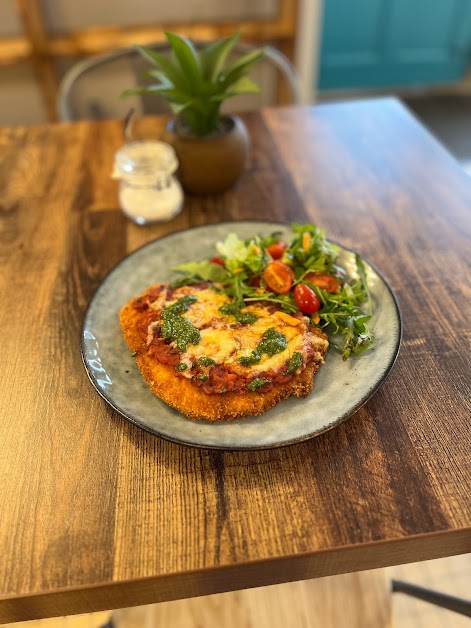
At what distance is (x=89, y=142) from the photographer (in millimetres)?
1739

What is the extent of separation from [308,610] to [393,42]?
3.93 m

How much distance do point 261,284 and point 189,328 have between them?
0.21 metres

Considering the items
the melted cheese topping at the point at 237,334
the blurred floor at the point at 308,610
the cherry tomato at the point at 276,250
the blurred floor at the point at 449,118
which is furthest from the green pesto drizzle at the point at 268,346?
the blurred floor at the point at 449,118

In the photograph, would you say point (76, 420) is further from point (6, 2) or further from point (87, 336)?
point (6, 2)

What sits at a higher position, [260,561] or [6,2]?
[6,2]

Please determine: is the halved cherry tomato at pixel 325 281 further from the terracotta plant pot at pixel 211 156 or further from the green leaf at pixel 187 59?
the green leaf at pixel 187 59

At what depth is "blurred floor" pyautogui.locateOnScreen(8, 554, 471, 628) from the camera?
1388 mm

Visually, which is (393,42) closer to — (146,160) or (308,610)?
(146,160)

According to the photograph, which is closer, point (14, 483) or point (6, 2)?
point (14, 483)

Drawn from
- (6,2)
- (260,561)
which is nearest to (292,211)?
(260,561)

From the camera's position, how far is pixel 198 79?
129 cm

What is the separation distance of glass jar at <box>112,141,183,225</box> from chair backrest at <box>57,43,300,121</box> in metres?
0.71

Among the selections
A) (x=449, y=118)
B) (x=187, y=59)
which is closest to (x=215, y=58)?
(x=187, y=59)

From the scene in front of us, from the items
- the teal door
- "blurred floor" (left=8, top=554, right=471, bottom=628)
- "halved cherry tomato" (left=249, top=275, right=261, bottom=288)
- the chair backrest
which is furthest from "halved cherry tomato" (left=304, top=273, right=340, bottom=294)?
the teal door
